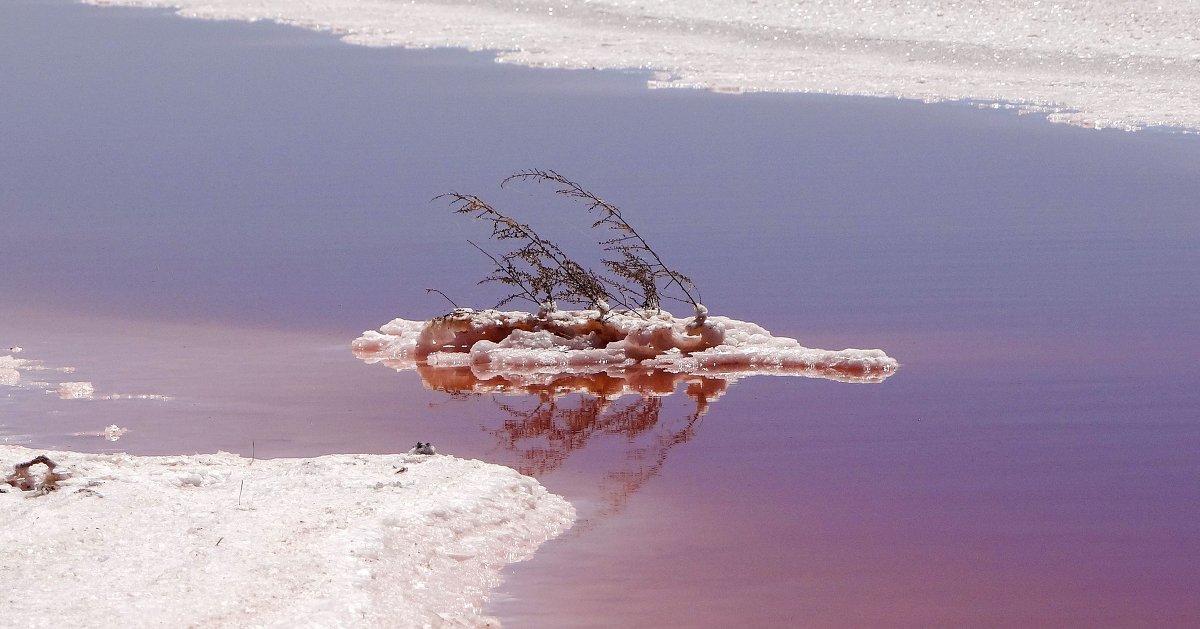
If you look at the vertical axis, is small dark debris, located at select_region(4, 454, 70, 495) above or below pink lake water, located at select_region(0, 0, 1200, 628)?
above

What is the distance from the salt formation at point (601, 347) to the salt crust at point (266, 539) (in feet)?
7.26

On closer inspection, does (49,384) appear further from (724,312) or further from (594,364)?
(724,312)

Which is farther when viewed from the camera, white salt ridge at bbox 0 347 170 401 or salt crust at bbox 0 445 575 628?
white salt ridge at bbox 0 347 170 401

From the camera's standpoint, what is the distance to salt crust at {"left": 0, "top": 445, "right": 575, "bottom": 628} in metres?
5.22

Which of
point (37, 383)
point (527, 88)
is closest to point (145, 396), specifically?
point (37, 383)

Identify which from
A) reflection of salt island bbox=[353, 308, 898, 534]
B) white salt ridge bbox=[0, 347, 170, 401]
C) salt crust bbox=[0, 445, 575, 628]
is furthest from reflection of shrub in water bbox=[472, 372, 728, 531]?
white salt ridge bbox=[0, 347, 170, 401]

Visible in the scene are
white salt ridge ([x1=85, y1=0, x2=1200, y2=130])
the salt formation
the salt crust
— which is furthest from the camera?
white salt ridge ([x1=85, y1=0, x2=1200, y2=130])

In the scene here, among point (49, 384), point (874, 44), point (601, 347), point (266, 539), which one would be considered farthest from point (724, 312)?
point (874, 44)

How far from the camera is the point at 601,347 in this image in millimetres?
9367

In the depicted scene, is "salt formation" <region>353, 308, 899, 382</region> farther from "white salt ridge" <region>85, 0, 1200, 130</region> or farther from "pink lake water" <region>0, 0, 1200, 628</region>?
"white salt ridge" <region>85, 0, 1200, 130</region>

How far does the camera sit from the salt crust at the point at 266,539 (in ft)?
17.1

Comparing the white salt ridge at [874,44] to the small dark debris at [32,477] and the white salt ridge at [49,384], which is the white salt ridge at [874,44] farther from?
the small dark debris at [32,477]

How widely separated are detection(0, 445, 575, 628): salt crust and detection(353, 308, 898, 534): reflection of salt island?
1.16 m

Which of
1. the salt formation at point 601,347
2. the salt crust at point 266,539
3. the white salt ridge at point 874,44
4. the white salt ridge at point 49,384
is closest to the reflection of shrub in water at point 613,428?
the salt formation at point 601,347
